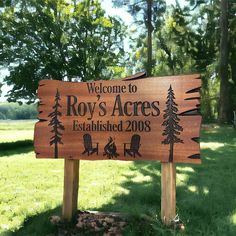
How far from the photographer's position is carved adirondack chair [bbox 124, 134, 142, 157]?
5109 mm

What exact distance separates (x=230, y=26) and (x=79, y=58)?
40.3 feet

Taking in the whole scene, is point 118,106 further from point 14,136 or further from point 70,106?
point 14,136

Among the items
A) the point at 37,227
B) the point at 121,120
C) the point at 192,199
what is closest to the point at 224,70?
the point at 192,199

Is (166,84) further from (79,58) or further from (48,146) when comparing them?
(79,58)

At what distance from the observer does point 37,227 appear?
5328 millimetres

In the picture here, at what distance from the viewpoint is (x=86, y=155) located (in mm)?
5324

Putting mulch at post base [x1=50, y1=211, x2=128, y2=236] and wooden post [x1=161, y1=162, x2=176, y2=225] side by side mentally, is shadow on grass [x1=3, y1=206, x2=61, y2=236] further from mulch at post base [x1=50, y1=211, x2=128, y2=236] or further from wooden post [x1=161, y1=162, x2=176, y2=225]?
wooden post [x1=161, y1=162, x2=176, y2=225]

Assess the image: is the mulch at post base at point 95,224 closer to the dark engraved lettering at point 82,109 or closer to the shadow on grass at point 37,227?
the shadow on grass at point 37,227

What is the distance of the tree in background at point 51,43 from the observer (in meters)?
20.8

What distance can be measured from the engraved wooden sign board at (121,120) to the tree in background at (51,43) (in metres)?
15.2

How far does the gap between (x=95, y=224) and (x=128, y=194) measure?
152cm

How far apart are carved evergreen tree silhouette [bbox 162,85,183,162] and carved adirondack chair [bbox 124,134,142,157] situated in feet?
1.03

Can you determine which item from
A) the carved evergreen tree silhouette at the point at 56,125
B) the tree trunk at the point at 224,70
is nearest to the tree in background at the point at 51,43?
the tree trunk at the point at 224,70

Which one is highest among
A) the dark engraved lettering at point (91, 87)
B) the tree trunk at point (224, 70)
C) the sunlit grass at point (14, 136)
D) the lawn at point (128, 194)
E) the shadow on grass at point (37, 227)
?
the tree trunk at point (224, 70)
